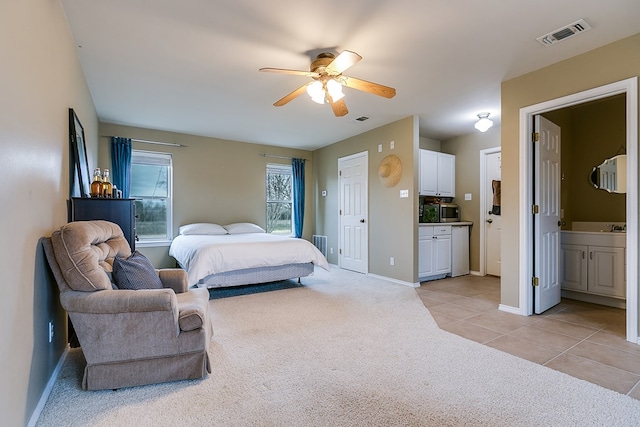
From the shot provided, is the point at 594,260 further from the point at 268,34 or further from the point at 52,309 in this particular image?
the point at 52,309

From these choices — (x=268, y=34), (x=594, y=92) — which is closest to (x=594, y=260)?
(x=594, y=92)

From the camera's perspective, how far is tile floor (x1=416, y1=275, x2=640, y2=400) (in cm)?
211

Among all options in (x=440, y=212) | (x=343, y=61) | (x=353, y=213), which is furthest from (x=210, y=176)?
(x=440, y=212)

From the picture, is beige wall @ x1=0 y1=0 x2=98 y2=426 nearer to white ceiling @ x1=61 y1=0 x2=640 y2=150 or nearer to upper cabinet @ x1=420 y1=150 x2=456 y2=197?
white ceiling @ x1=61 y1=0 x2=640 y2=150

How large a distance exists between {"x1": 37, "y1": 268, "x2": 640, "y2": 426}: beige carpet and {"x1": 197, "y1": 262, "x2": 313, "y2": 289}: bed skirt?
112 centimetres

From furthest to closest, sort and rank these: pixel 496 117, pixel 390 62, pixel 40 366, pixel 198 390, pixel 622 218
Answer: pixel 496 117 < pixel 622 218 < pixel 390 62 < pixel 198 390 < pixel 40 366

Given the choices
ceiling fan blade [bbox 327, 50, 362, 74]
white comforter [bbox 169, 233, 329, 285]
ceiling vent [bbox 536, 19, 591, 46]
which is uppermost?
ceiling vent [bbox 536, 19, 591, 46]

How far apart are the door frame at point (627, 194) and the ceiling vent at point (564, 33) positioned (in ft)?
1.86

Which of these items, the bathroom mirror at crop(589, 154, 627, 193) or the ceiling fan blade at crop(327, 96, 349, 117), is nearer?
the ceiling fan blade at crop(327, 96, 349, 117)

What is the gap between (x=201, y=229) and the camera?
5223 millimetres

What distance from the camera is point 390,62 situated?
116 inches

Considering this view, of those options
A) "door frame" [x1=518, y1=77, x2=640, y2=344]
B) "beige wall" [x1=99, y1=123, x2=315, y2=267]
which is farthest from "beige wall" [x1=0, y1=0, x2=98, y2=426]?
"door frame" [x1=518, y1=77, x2=640, y2=344]

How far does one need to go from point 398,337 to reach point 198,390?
159cm

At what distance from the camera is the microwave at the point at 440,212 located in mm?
5285
